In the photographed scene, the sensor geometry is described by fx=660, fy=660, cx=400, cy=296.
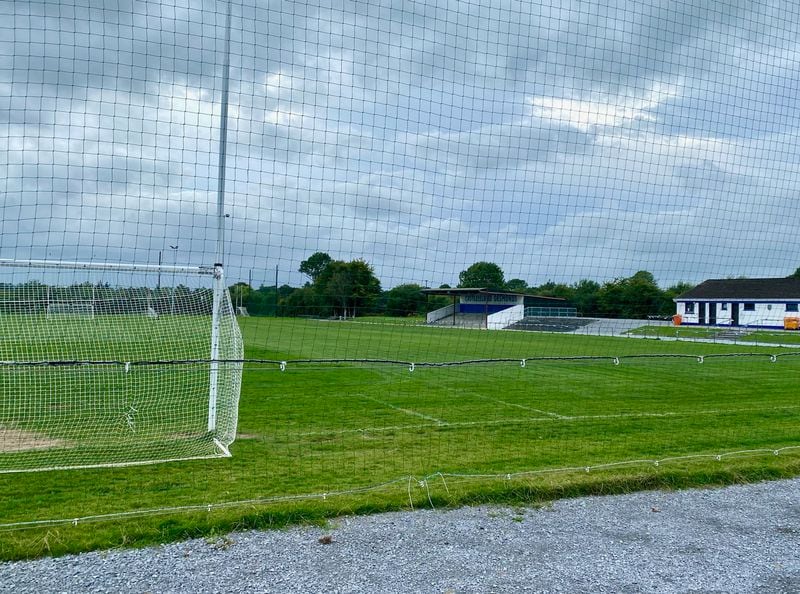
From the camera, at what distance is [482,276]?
29.0ft

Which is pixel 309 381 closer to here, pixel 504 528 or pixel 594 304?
pixel 594 304

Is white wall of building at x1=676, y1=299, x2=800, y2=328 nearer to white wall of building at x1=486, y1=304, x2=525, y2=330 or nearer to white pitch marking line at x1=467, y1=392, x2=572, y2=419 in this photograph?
white wall of building at x1=486, y1=304, x2=525, y2=330

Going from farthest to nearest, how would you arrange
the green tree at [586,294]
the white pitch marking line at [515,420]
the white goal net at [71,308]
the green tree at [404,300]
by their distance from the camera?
the white goal net at [71,308] → the green tree at [586,294] → the white pitch marking line at [515,420] → the green tree at [404,300]

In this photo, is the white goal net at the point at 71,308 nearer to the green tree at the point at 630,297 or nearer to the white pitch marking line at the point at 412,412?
the white pitch marking line at the point at 412,412

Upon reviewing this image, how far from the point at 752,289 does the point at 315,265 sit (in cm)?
2901

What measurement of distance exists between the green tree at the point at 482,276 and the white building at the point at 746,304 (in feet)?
57.8

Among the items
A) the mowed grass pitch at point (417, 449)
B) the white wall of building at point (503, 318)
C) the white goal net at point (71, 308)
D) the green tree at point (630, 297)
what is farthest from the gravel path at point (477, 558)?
the white wall of building at point (503, 318)

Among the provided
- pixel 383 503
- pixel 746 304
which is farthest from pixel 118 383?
pixel 746 304

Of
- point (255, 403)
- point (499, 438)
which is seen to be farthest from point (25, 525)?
point (255, 403)

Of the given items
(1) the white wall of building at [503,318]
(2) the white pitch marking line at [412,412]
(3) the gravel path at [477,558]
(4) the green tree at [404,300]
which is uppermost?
(4) the green tree at [404,300]

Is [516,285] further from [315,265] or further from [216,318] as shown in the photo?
[216,318]

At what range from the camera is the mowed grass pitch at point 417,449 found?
525cm

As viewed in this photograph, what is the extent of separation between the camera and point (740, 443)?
810 cm

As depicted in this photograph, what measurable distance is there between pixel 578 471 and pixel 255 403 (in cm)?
668
